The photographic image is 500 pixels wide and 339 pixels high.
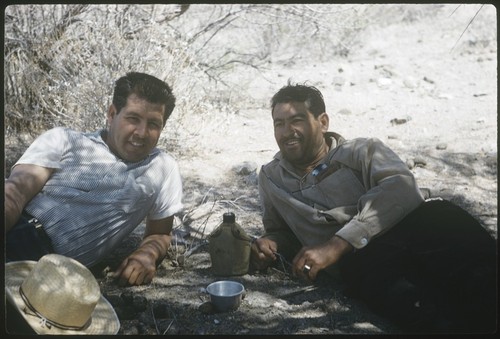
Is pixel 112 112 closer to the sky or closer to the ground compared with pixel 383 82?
closer to the sky

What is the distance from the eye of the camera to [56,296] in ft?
7.94

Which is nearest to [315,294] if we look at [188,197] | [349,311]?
[349,311]

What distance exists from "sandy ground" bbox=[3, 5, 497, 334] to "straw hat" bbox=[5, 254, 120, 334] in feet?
1.09

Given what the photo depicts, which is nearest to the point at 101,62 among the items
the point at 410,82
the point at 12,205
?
the point at 12,205

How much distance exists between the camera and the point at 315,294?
126 inches

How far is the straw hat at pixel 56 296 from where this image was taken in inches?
95.4

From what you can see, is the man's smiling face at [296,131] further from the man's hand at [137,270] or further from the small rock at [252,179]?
the small rock at [252,179]

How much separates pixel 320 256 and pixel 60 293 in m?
1.34

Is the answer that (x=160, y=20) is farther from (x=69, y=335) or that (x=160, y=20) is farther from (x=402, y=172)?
(x=69, y=335)

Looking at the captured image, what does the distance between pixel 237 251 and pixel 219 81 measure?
4401mm

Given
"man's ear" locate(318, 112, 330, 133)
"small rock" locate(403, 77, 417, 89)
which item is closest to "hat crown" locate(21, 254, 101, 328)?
"man's ear" locate(318, 112, 330, 133)

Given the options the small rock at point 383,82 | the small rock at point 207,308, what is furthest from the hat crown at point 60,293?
the small rock at point 383,82

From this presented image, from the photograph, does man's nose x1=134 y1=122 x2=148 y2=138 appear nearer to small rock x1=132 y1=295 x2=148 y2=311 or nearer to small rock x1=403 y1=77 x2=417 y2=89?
small rock x1=132 y1=295 x2=148 y2=311

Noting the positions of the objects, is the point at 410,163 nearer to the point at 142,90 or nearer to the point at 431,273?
the point at 431,273
